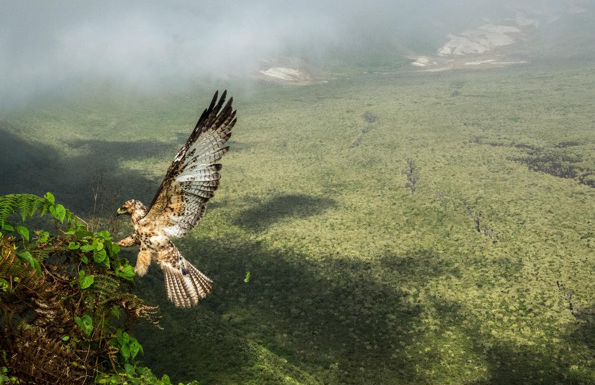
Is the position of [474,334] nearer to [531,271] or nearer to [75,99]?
[531,271]

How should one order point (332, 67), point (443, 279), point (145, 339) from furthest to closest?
1. point (332, 67)
2. point (443, 279)
3. point (145, 339)

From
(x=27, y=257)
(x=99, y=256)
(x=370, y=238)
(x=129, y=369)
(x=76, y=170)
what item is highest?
(x=27, y=257)

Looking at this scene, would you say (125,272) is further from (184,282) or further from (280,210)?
(280,210)

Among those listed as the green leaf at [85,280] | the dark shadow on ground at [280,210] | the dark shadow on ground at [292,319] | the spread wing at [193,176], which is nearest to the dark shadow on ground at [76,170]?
the dark shadow on ground at [280,210]

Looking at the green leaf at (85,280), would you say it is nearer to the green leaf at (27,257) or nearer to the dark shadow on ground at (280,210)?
the green leaf at (27,257)

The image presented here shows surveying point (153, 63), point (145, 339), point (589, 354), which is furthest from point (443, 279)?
point (153, 63)

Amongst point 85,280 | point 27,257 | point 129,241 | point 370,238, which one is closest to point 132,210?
point 129,241
